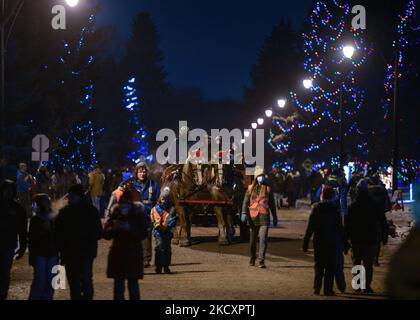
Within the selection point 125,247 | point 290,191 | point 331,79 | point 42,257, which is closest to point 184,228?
point 42,257

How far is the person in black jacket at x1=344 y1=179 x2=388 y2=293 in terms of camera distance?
12617mm

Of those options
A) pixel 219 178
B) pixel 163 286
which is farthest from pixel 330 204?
pixel 219 178

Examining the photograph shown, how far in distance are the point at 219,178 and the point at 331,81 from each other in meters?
23.7

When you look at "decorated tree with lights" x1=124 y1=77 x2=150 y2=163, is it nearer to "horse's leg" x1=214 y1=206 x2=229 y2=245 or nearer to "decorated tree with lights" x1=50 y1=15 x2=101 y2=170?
"decorated tree with lights" x1=50 y1=15 x2=101 y2=170

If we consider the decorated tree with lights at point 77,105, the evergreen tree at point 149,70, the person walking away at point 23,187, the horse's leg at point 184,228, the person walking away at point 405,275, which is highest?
the evergreen tree at point 149,70

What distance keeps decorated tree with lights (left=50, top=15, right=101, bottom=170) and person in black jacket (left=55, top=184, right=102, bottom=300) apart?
34.3 metres

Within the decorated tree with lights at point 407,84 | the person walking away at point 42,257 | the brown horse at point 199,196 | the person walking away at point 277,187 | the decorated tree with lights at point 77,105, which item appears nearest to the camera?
the person walking away at point 42,257

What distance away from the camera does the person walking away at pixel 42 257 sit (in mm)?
10047

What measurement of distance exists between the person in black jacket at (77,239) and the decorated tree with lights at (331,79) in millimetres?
30026

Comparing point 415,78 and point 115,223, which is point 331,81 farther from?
point 115,223

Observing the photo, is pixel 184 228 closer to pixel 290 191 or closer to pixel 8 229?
pixel 8 229

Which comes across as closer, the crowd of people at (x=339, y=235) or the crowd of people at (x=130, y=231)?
the crowd of people at (x=130, y=231)

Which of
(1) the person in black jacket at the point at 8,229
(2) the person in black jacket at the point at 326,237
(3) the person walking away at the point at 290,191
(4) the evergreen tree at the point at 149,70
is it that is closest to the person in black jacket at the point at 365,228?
(2) the person in black jacket at the point at 326,237

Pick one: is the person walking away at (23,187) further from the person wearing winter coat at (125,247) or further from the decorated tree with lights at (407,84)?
the person wearing winter coat at (125,247)
